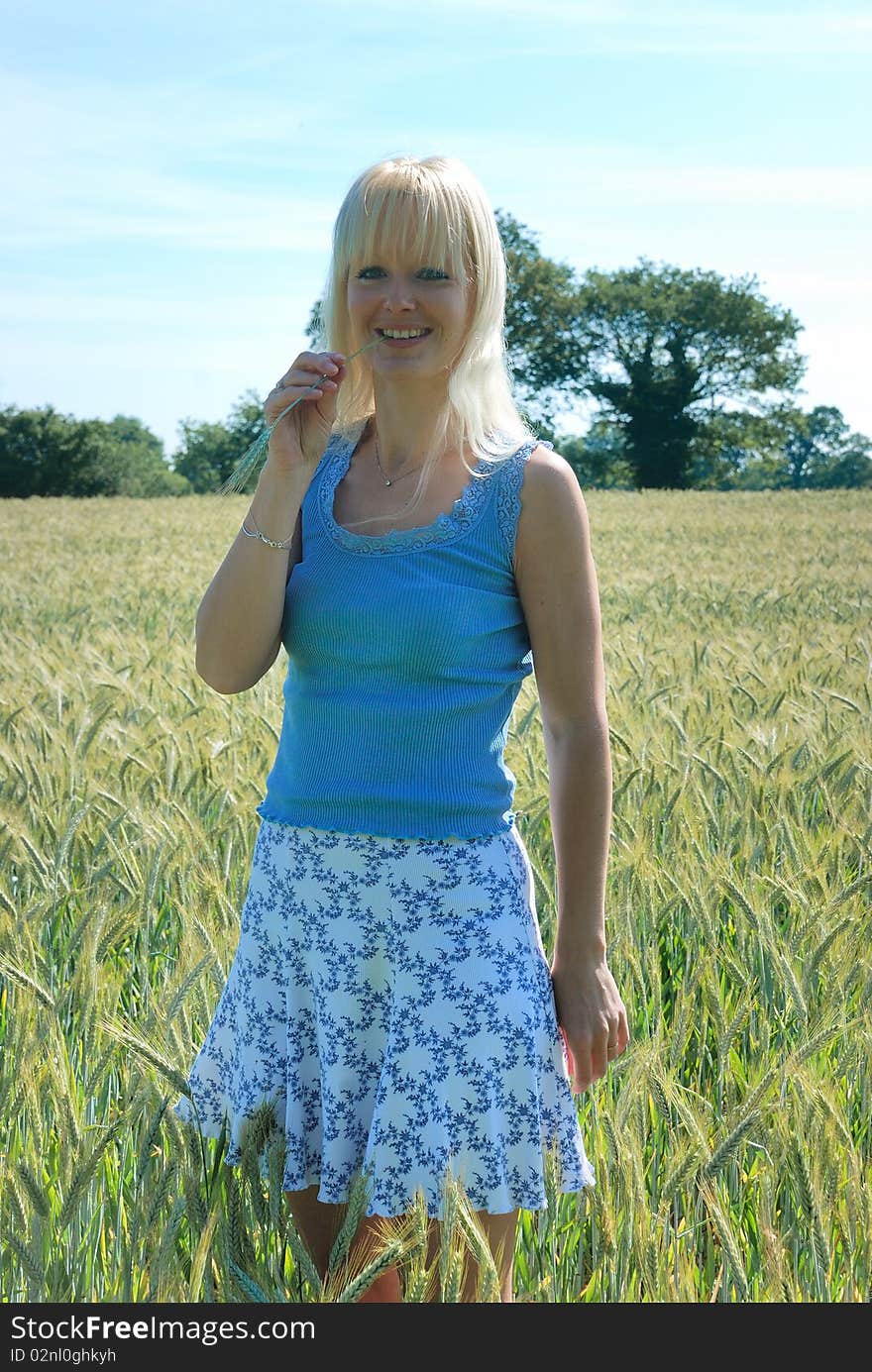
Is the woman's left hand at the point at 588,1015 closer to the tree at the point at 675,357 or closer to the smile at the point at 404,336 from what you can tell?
the smile at the point at 404,336

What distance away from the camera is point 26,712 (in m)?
3.80

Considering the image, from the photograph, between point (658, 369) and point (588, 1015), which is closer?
point (588, 1015)

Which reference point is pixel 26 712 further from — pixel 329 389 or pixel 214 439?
pixel 214 439

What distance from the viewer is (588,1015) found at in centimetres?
160

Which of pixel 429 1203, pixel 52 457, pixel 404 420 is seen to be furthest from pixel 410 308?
pixel 52 457

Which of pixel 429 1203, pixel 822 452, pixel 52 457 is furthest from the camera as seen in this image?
pixel 822 452

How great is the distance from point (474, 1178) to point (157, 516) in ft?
59.6

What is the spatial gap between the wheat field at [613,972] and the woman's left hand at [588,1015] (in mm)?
57

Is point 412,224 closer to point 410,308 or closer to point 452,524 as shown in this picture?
point 410,308

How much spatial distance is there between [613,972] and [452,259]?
1198mm

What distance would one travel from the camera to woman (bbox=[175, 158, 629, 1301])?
1.53 metres

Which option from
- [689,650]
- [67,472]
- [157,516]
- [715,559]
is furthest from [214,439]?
[689,650]

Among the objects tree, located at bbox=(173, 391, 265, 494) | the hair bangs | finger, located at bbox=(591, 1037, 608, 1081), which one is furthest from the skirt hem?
tree, located at bbox=(173, 391, 265, 494)

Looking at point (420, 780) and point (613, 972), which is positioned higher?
point (420, 780)
